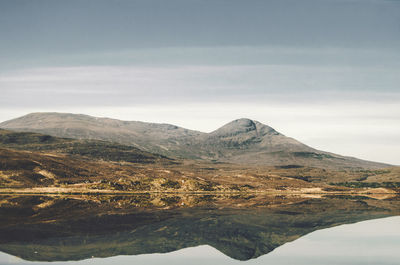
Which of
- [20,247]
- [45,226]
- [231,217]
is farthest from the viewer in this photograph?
[231,217]

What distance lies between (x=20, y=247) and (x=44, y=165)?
415 feet

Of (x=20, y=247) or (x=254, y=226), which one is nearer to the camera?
(x=20, y=247)

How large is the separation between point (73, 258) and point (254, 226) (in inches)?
1017

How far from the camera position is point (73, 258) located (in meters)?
30.1

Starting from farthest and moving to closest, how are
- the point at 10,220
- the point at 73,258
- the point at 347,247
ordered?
1. the point at 10,220
2. the point at 347,247
3. the point at 73,258

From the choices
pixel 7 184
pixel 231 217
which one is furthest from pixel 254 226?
pixel 7 184

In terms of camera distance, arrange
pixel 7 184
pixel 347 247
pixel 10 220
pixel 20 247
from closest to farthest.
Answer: pixel 20 247
pixel 347 247
pixel 10 220
pixel 7 184

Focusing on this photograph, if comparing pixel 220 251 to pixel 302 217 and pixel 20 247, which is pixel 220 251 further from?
pixel 302 217

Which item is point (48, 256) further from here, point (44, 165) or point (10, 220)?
point (44, 165)

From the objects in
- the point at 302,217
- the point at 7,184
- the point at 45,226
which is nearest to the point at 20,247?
the point at 45,226

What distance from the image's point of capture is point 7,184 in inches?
4525

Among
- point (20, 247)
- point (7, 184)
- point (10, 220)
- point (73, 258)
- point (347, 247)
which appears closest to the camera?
point (73, 258)

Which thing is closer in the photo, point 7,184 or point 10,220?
point 10,220

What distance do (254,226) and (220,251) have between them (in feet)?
49.8
